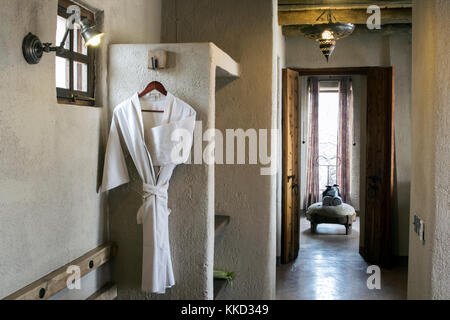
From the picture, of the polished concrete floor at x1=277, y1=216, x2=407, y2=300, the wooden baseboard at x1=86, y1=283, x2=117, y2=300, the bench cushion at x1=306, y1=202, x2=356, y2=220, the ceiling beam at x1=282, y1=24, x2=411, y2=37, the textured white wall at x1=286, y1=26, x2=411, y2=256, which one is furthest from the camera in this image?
the bench cushion at x1=306, y1=202, x2=356, y2=220

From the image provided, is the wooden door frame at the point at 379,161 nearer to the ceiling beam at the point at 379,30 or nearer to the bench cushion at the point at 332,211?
the ceiling beam at the point at 379,30

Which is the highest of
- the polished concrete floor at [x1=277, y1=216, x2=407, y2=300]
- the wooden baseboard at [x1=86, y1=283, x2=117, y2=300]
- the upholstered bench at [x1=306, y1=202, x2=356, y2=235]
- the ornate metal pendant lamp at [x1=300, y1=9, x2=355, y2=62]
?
the ornate metal pendant lamp at [x1=300, y1=9, x2=355, y2=62]

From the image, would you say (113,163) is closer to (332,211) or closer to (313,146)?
(332,211)

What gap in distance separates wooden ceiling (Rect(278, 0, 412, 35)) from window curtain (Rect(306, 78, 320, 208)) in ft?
12.8

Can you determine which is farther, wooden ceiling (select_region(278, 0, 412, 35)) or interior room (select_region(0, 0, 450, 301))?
wooden ceiling (select_region(278, 0, 412, 35))

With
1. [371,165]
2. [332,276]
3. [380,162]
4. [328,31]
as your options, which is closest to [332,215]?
[371,165]

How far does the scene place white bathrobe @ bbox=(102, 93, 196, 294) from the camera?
9.11ft

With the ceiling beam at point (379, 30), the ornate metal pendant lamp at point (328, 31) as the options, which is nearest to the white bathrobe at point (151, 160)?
the ornate metal pendant lamp at point (328, 31)

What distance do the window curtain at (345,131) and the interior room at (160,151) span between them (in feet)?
14.1

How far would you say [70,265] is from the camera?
2.43 metres

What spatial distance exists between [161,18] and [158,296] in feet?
6.86

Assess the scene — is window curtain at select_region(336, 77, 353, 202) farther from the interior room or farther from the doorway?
the interior room

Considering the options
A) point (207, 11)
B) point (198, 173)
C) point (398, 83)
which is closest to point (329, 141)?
point (398, 83)
